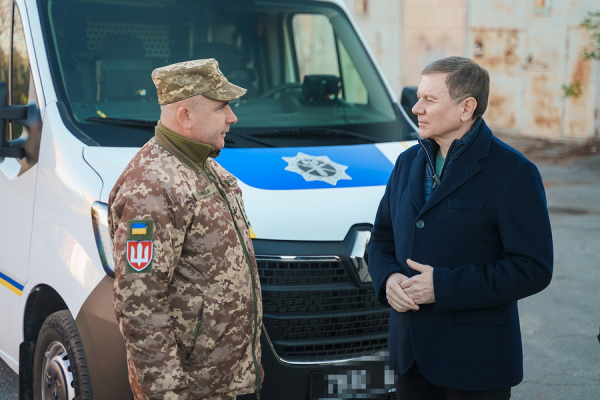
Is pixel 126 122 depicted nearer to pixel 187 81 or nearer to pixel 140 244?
pixel 187 81

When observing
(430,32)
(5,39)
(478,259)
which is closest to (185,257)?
(478,259)

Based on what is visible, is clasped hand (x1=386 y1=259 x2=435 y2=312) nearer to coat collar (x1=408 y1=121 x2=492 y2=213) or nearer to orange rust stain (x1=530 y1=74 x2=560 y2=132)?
coat collar (x1=408 y1=121 x2=492 y2=213)

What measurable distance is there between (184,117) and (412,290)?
92cm

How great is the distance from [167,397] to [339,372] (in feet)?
3.22

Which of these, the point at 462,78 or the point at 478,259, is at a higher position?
the point at 462,78

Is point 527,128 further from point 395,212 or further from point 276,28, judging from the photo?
point 395,212

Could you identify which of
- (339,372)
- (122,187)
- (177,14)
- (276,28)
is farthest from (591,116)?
(122,187)

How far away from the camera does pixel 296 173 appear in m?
3.61

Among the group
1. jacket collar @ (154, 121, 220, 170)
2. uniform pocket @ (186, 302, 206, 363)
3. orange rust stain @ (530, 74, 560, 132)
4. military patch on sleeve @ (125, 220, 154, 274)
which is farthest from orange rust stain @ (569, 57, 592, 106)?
military patch on sleeve @ (125, 220, 154, 274)

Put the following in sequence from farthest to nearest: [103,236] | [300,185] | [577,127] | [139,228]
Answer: [577,127] → [300,185] → [103,236] → [139,228]

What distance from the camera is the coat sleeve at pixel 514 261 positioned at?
2.58 m

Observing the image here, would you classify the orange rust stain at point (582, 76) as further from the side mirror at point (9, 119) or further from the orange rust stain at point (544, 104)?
the side mirror at point (9, 119)

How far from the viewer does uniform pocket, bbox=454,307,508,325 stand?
2.68 metres

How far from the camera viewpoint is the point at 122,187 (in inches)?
101
